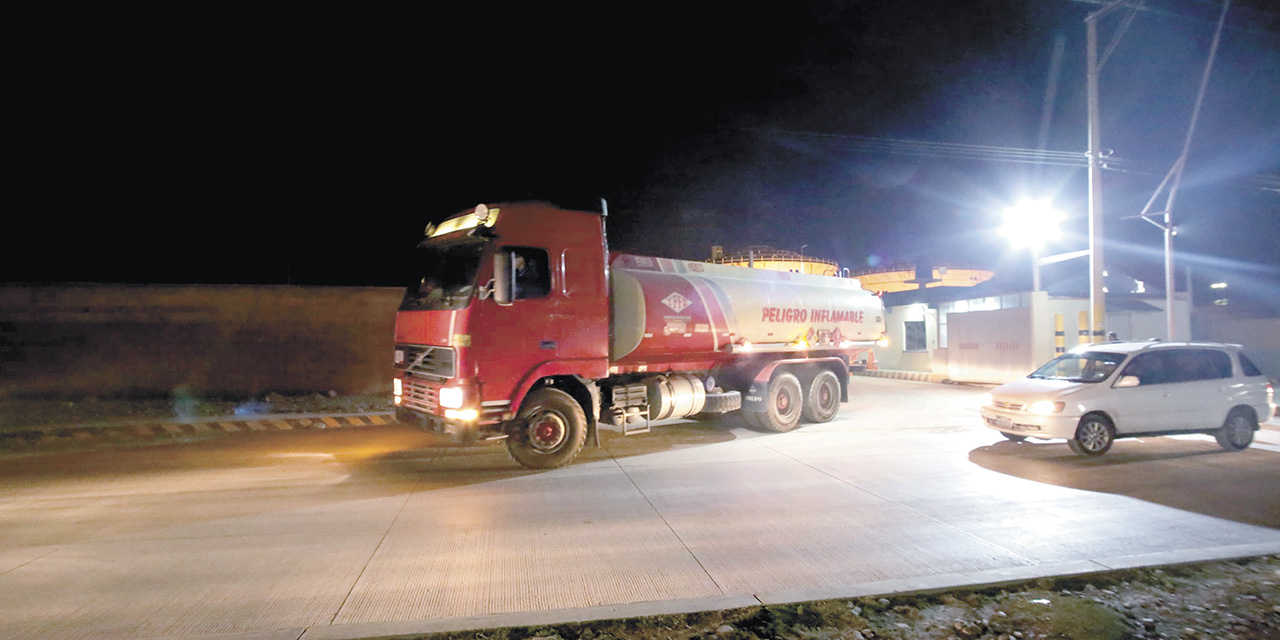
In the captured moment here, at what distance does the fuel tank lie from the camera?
926 cm

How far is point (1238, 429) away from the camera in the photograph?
888 centimetres

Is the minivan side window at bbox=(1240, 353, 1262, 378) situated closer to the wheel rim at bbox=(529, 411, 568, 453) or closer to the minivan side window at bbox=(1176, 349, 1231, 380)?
the minivan side window at bbox=(1176, 349, 1231, 380)

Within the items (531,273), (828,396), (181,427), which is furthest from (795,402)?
(181,427)

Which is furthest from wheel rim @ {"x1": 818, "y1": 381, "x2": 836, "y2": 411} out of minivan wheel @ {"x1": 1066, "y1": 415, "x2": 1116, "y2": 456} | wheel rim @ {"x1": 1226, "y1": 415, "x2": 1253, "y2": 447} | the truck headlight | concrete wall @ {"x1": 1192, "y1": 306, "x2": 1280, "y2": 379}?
concrete wall @ {"x1": 1192, "y1": 306, "x2": 1280, "y2": 379}

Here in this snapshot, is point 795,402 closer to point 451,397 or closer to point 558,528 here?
point 451,397

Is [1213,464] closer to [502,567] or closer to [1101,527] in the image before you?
[1101,527]

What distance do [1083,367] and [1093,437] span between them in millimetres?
1335

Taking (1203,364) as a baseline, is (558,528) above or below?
below

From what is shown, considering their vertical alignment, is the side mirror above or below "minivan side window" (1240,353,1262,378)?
above

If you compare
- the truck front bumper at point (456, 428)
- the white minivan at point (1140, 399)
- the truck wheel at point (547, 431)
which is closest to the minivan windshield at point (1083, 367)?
the white minivan at point (1140, 399)

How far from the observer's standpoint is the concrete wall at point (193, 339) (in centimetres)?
1258

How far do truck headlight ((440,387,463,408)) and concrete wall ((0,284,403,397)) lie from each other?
26.8 feet

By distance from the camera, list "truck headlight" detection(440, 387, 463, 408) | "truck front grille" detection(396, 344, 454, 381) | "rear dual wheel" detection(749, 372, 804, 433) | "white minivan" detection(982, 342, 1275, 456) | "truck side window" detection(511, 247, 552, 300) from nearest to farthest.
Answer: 1. "truck headlight" detection(440, 387, 463, 408)
2. "truck front grille" detection(396, 344, 454, 381)
3. "truck side window" detection(511, 247, 552, 300)
4. "white minivan" detection(982, 342, 1275, 456)
5. "rear dual wheel" detection(749, 372, 804, 433)

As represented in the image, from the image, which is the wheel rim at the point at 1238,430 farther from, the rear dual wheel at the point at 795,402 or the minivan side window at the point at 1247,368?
the rear dual wheel at the point at 795,402
